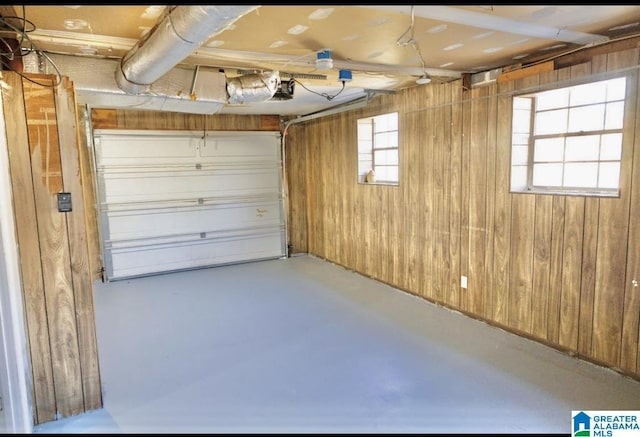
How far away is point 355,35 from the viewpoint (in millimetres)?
2305

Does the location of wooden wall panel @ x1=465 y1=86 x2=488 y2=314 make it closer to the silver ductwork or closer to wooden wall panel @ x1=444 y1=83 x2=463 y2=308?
wooden wall panel @ x1=444 y1=83 x2=463 y2=308

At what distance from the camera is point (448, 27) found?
2172 mm

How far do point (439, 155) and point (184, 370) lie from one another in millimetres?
2760

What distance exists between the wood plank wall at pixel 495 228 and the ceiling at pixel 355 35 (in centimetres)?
32

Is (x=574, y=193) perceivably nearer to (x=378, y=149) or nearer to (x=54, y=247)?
(x=378, y=149)

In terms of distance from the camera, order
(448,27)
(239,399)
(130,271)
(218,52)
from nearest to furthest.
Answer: (448,27) < (239,399) < (218,52) < (130,271)

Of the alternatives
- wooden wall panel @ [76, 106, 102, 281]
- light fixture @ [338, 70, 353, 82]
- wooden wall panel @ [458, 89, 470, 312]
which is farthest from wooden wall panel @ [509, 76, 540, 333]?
wooden wall panel @ [76, 106, 102, 281]

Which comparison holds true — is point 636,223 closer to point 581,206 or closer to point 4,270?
point 581,206

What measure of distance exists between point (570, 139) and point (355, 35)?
5.43 feet

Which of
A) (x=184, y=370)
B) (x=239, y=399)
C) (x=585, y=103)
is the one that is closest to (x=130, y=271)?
(x=184, y=370)

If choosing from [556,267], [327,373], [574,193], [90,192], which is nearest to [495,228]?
[556,267]

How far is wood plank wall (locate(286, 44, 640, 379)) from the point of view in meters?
2.44

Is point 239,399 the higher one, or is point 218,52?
point 218,52

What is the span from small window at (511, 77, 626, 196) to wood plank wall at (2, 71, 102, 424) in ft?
9.69
